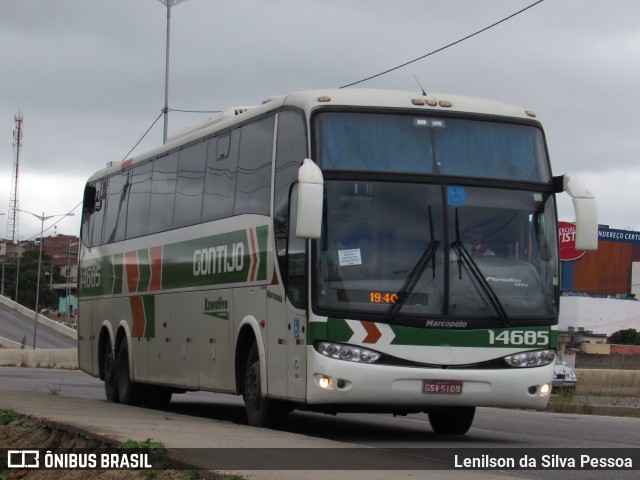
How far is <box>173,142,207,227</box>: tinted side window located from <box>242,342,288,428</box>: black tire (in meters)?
2.87

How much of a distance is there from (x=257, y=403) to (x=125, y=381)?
7.06m

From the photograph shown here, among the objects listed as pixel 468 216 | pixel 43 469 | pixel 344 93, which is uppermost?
pixel 344 93

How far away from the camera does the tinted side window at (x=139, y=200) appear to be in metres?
20.4

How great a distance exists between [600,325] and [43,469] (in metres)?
96.6

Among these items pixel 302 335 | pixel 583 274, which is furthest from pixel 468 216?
pixel 583 274

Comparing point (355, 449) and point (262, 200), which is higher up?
point (262, 200)

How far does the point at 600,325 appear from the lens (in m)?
104

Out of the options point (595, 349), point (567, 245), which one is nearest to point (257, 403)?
point (595, 349)

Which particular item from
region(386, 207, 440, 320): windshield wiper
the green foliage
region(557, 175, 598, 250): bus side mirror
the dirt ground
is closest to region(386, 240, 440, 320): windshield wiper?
region(386, 207, 440, 320): windshield wiper

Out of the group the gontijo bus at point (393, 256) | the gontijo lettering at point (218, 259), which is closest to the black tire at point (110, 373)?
the gontijo lettering at point (218, 259)

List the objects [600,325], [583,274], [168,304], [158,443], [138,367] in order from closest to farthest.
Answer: [158,443], [168,304], [138,367], [600,325], [583,274]

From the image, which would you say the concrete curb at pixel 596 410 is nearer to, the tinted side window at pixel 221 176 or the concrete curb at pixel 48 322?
the tinted side window at pixel 221 176

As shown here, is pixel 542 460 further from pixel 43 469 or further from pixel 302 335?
pixel 43 469

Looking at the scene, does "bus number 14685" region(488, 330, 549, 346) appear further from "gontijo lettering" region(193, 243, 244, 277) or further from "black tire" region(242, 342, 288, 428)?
"gontijo lettering" region(193, 243, 244, 277)
